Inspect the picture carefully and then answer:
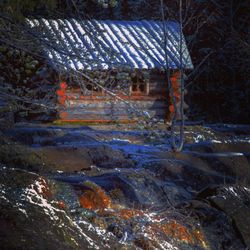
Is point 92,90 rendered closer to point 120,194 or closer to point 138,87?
point 120,194

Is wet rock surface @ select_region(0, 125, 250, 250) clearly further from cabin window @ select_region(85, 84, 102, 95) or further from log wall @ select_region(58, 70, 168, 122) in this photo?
log wall @ select_region(58, 70, 168, 122)

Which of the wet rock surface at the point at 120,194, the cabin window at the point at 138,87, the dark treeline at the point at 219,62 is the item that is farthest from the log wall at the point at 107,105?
the dark treeline at the point at 219,62

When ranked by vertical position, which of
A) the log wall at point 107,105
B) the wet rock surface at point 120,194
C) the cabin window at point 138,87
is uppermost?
the cabin window at point 138,87

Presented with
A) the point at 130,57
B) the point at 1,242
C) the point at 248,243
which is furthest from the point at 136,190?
the point at 130,57

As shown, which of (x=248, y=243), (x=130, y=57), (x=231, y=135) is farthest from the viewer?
(x=130, y=57)

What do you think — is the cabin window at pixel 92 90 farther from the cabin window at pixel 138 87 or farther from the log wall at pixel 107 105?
the cabin window at pixel 138 87

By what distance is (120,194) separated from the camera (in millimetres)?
7008

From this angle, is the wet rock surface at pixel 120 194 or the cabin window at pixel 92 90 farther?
the cabin window at pixel 92 90

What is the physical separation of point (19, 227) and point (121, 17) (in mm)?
25303

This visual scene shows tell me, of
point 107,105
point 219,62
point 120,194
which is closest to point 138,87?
point 107,105

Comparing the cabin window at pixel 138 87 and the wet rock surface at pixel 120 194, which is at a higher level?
the cabin window at pixel 138 87

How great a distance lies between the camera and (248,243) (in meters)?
6.13

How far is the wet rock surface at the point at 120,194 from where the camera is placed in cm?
418

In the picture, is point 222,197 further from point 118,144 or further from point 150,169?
point 118,144
